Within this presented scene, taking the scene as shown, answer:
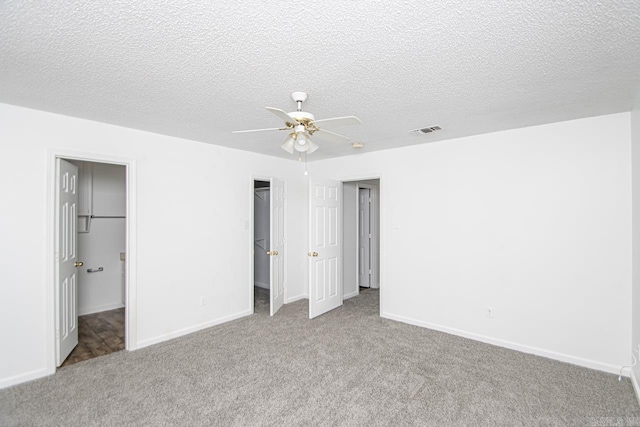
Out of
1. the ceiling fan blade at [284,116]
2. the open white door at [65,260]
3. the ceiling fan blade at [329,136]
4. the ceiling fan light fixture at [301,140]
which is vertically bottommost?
the open white door at [65,260]

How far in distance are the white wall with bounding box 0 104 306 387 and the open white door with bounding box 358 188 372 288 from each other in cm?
144

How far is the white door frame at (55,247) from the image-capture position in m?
2.86

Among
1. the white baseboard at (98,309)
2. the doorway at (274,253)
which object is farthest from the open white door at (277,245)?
the white baseboard at (98,309)

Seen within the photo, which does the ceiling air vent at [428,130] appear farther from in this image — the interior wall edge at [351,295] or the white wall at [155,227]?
the interior wall edge at [351,295]

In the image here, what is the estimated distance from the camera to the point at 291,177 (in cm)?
527

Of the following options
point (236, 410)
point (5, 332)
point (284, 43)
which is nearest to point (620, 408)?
point (236, 410)

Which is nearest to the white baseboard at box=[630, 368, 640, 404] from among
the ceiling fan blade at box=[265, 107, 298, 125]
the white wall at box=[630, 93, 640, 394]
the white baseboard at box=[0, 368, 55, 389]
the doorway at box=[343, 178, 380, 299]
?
the white wall at box=[630, 93, 640, 394]

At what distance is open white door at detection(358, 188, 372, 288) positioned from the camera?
20.5 feet

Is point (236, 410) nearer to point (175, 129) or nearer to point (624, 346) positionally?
point (175, 129)

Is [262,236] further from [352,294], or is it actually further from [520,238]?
[520,238]

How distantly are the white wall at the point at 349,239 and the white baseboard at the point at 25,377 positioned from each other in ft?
12.6

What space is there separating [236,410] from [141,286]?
1883mm

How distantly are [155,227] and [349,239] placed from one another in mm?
3192

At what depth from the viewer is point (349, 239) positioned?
5.67m
